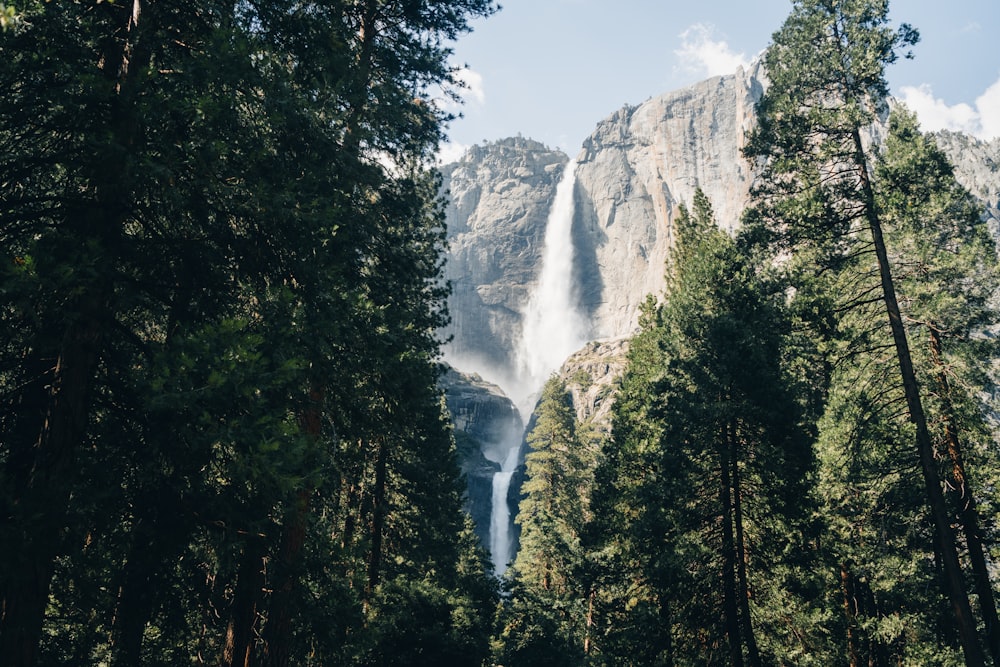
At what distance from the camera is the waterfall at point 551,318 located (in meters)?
119

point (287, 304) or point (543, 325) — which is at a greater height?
point (543, 325)

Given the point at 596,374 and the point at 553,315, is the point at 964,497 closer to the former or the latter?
the point at 596,374

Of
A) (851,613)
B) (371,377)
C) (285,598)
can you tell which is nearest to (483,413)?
(851,613)

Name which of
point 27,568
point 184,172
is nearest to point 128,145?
point 184,172

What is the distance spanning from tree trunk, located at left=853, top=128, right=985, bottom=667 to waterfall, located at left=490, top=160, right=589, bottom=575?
330 ft

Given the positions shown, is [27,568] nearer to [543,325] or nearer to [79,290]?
[79,290]

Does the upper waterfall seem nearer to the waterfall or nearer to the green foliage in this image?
the waterfall

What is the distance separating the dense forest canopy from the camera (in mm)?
4207

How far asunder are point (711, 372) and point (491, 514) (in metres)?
61.6

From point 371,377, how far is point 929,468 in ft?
28.5

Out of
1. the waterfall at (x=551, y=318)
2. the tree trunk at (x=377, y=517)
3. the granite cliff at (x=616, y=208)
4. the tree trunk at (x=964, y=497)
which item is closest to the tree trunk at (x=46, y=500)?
the tree trunk at (x=377, y=517)

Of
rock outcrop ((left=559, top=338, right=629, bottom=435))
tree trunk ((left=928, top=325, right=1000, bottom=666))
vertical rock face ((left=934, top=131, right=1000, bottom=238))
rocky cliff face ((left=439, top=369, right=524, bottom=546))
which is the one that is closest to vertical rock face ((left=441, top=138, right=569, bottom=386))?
rocky cliff face ((left=439, top=369, right=524, bottom=546))

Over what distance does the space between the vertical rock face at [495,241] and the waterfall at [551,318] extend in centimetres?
260

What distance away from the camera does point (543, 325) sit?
12525cm
